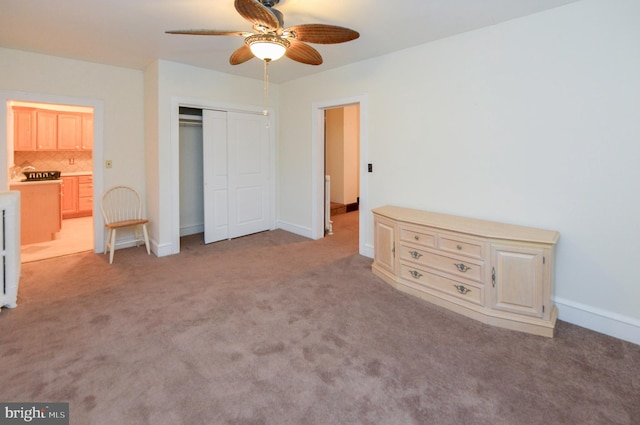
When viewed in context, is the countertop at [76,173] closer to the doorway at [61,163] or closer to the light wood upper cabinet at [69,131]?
the doorway at [61,163]

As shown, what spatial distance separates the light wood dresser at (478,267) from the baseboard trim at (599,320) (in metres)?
0.13

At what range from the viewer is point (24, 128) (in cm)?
562

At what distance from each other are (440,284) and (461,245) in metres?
0.42

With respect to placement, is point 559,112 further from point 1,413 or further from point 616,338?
point 1,413

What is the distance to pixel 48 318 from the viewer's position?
2637 millimetres

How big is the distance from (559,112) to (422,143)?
1249 millimetres

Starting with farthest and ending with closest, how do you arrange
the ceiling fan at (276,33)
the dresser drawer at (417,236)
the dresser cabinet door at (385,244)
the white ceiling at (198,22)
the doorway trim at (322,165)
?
the doorway trim at (322,165)
the dresser cabinet door at (385,244)
the dresser drawer at (417,236)
the white ceiling at (198,22)
the ceiling fan at (276,33)

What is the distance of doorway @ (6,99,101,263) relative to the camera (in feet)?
15.8

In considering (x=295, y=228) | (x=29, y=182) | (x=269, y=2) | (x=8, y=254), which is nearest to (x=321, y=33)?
(x=269, y=2)

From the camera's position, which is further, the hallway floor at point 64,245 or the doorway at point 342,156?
the doorway at point 342,156

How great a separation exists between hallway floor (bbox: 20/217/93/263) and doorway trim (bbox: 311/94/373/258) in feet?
10.8

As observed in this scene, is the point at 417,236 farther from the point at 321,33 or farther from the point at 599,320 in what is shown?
the point at 321,33

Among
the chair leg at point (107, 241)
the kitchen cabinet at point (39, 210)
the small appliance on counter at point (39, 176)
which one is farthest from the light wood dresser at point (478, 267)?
the small appliance on counter at point (39, 176)

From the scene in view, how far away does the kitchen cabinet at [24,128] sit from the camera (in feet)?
18.2
